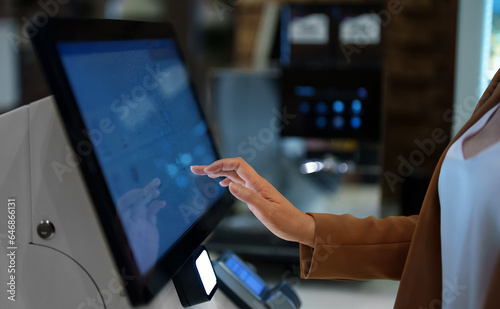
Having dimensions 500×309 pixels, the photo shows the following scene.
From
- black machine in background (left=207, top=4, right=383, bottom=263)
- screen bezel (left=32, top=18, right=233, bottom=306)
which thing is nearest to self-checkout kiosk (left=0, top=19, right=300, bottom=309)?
screen bezel (left=32, top=18, right=233, bottom=306)

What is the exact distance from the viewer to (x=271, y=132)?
6.26 feet

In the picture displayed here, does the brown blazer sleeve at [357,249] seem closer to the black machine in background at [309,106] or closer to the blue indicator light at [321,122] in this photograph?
the black machine in background at [309,106]

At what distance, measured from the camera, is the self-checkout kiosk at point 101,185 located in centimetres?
54

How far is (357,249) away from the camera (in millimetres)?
938

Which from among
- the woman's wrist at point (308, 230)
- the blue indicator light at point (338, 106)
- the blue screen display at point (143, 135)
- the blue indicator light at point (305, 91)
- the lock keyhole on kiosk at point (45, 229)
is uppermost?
the blue screen display at point (143, 135)

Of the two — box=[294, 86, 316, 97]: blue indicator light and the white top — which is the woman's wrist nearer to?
the white top

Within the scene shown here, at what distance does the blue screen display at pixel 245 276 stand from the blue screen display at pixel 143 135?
15cm

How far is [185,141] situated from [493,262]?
48 centimetres

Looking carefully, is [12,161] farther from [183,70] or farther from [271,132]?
[271,132]

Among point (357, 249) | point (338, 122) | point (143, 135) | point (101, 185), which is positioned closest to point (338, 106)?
point (338, 122)

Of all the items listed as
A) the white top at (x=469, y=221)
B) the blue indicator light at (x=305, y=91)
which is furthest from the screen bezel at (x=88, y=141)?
the blue indicator light at (x=305, y=91)

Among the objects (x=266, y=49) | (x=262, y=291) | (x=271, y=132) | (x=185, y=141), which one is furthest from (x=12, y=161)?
(x=266, y=49)

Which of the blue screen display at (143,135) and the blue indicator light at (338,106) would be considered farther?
the blue indicator light at (338,106)

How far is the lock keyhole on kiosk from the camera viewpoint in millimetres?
666
